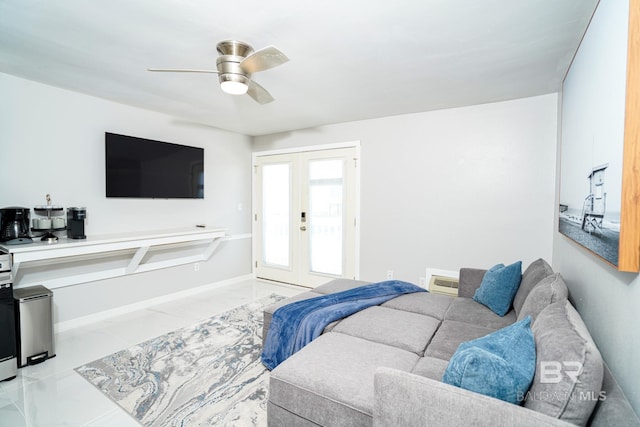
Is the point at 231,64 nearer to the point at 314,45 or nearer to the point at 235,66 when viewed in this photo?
the point at 235,66

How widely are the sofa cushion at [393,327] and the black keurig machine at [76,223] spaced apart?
2.76 m

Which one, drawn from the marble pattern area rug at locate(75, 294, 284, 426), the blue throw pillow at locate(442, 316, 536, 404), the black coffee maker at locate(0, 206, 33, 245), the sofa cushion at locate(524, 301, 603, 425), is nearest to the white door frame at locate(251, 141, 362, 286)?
the marble pattern area rug at locate(75, 294, 284, 426)

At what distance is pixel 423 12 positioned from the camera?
71.1 inches

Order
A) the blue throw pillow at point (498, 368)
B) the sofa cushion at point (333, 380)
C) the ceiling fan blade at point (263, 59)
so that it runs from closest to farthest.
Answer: the blue throw pillow at point (498, 368) < the sofa cushion at point (333, 380) < the ceiling fan blade at point (263, 59)

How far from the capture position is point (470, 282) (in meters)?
2.90

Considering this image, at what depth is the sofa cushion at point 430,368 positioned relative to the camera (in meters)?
1.52

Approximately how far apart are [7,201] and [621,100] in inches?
175

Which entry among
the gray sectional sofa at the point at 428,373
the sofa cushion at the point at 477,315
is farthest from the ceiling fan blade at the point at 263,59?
the sofa cushion at the point at 477,315

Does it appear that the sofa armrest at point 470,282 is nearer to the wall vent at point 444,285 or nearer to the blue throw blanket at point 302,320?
the wall vent at point 444,285

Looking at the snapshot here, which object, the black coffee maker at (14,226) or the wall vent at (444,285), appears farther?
the wall vent at (444,285)

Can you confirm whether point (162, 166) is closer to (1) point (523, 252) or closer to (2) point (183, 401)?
(2) point (183, 401)

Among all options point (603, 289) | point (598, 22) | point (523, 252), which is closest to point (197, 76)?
point (598, 22)

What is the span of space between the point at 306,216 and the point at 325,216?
331mm

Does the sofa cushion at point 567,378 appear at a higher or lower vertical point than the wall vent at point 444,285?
higher
